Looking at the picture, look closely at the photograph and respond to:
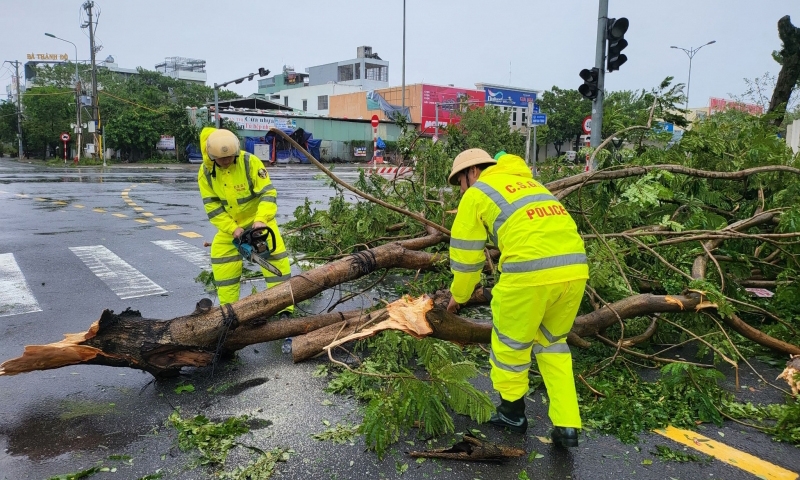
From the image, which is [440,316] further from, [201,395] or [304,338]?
[201,395]

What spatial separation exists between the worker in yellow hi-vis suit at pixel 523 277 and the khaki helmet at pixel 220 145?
7.51 feet

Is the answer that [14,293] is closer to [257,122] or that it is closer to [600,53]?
[600,53]

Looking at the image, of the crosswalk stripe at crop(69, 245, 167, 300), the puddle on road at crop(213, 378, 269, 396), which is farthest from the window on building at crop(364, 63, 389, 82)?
the puddle on road at crop(213, 378, 269, 396)

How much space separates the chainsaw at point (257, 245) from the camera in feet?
14.6

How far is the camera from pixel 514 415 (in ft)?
9.89

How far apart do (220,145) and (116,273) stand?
3.07 metres

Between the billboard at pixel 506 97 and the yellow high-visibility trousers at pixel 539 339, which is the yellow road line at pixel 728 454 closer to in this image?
the yellow high-visibility trousers at pixel 539 339

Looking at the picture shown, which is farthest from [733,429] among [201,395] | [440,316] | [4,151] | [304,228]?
[4,151]

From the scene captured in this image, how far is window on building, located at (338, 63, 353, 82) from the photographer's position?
76.4 m

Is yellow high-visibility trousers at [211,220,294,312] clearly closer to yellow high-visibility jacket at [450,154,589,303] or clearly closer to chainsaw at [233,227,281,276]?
chainsaw at [233,227,281,276]

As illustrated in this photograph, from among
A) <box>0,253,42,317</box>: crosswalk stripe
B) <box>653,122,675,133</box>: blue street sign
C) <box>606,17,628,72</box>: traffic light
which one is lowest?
<box>0,253,42,317</box>: crosswalk stripe

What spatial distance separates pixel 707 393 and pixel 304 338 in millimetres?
2571

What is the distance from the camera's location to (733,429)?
3.12 metres

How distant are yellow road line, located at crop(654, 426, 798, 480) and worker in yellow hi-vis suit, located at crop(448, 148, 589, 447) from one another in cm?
64
